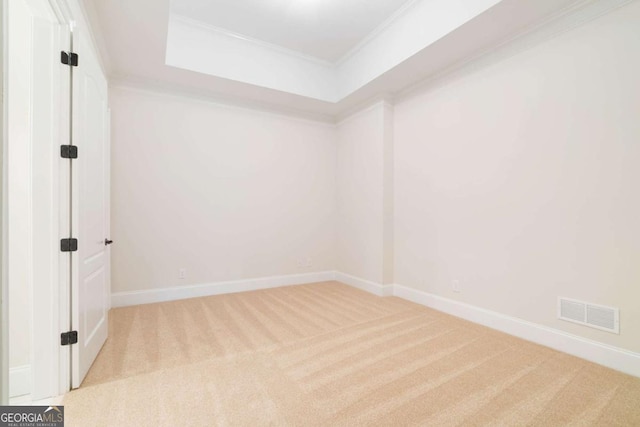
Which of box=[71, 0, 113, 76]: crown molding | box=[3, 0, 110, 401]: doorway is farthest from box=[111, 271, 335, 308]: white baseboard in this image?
box=[71, 0, 113, 76]: crown molding

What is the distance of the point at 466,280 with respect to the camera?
131 inches

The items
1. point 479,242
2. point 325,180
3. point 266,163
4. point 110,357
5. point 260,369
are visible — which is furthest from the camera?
point 325,180

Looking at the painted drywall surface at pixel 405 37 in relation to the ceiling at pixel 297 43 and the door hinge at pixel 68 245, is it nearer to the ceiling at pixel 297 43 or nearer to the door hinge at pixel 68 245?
the ceiling at pixel 297 43

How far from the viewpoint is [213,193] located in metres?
4.26

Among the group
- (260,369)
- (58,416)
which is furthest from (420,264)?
(58,416)

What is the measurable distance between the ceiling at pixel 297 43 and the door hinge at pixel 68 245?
193cm

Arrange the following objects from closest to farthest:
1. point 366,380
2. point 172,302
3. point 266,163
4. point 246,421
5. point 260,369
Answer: point 246,421 → point 366,380 → point 260,369 → point 172,302 → point 266,163

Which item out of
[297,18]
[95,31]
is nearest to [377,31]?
[297,18]

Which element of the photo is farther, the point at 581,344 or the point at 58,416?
the point at 581,344

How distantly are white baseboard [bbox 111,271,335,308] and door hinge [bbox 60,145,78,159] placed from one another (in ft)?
7.84

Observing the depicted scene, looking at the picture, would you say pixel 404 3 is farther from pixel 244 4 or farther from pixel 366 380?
pixel 366 380

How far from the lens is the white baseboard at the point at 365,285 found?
4203 mm

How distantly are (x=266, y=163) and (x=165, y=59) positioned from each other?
6.17 feet

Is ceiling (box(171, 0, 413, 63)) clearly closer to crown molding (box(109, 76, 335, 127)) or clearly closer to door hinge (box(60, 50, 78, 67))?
crown molding (box(109, 76, 335, 127))
